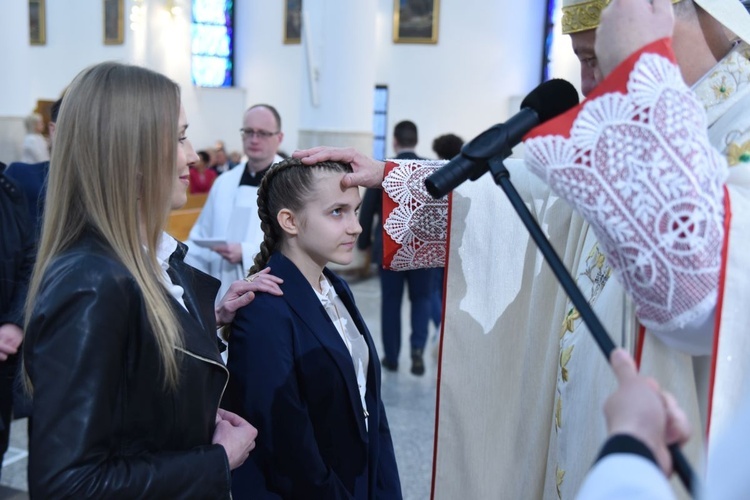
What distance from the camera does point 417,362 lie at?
520 centimetres

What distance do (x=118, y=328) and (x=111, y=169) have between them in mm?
278

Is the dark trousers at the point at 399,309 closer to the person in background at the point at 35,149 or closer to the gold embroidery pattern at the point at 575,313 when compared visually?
the person in background at the point at 35,149

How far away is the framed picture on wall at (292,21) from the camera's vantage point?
14797 millimetres

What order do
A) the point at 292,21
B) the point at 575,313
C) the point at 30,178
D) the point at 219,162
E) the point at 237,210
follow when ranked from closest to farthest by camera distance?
the point at 575,313
the point at 30,178
the point at 237,210
the point at 219,162
the point at 292,21

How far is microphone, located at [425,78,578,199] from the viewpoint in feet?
3.19

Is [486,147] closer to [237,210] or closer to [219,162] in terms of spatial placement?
[237,210]

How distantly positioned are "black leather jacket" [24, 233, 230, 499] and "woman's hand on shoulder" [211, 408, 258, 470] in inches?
2.0

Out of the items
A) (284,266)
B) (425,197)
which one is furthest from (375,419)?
(425,197)

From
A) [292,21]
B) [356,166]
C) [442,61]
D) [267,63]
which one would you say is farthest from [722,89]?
[267,63]

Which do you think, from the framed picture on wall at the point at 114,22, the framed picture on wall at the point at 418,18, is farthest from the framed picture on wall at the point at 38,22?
the framed picture on wall at the point at 418,18

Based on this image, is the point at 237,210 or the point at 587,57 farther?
the point at 237,210

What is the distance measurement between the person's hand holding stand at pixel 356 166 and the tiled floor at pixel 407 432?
6.42ft

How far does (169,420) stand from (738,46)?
1156 millimetres

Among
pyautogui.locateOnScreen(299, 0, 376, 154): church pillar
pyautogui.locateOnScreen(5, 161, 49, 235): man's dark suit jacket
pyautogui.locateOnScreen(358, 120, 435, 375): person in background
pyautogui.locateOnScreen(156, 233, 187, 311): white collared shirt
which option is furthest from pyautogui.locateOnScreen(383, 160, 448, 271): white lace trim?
pyautogui.locateOnScreen(299, 0, 376, 154): church pillar
